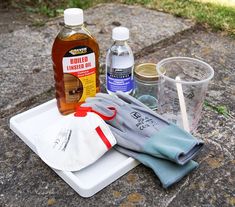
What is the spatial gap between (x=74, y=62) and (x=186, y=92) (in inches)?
14.2

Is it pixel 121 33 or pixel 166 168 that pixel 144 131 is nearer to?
pixel 166 168

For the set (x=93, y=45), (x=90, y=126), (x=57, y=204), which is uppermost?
(x=93, y=45)

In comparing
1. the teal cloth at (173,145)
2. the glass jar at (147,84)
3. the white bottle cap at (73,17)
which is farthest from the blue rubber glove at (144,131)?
the white bottle cap at (73,17)

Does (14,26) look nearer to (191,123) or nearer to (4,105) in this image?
(4,105)

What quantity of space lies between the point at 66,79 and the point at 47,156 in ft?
0.87

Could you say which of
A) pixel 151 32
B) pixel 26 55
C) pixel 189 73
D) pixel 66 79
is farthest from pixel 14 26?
pixel 189 73

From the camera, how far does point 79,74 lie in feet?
4.01

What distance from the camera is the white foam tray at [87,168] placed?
3.32ft

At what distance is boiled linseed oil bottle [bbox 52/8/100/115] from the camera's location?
118 centimetres

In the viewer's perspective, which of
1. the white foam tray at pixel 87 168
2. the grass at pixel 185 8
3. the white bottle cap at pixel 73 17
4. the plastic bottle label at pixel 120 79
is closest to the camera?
the white foam tray at pixel 87 168

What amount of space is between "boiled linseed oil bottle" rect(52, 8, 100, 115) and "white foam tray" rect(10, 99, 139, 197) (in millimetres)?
85

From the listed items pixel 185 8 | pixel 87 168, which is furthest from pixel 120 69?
pixel 185 8

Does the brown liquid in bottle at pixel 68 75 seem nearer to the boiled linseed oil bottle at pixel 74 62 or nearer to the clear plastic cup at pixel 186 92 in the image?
the boiled linseed oil bottle at pixel 74 62

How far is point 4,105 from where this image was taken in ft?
4.50
